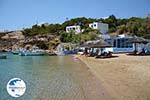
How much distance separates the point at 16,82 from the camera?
2172 mm

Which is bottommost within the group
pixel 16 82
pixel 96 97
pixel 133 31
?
pixel 96 97

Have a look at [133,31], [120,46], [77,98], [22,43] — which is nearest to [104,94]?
[77,98]

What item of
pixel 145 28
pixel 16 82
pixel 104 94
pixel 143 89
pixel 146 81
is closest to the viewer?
pixel 16 82

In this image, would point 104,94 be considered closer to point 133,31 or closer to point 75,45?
point 133,31

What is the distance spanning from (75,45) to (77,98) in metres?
26.2

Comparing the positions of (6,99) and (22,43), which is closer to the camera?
(6,99)

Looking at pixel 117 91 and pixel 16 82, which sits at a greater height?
pixel 16 82

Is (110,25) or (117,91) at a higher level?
(110,25)

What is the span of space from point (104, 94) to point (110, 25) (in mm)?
25500

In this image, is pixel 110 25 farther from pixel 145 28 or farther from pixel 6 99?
pixel 6 99

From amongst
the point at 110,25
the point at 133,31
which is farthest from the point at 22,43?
the point at 133,31

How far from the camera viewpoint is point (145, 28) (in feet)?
71.8

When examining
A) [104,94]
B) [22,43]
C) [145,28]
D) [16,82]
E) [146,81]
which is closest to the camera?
[16,82]

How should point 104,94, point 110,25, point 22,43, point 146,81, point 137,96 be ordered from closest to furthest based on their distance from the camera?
point 137,96 → point 104,94 → point 146,81 → point 110,25 → point 22,43
